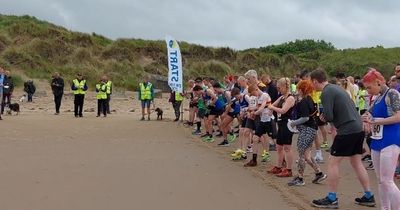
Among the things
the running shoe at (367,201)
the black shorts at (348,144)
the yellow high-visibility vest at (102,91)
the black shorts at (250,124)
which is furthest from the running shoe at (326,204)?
the yellow high-visibility vest at (102,91)

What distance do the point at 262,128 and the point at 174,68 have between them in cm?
1035

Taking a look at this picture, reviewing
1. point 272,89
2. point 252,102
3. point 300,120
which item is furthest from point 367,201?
point 272,89

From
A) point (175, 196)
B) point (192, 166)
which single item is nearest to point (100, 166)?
point (192, 166)

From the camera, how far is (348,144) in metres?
7.78

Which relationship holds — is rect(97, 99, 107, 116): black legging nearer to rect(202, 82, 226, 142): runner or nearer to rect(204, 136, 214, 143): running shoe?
rect(202, 82, 226, 142): runner

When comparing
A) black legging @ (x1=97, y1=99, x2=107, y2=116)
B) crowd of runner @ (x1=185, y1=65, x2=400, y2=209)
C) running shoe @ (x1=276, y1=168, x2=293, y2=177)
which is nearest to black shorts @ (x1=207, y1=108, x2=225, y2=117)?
crowd of runner @ (x1=185, y1=65, x2=400, y2=209)

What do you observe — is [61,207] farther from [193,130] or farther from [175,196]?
[193,130]

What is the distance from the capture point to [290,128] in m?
9.80

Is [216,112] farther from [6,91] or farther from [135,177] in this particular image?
[6,91]

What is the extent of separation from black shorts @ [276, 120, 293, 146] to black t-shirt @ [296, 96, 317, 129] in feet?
1.62

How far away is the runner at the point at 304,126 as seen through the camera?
948 cm

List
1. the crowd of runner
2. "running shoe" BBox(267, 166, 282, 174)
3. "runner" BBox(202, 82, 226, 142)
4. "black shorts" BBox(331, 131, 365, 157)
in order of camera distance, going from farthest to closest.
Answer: "runner" BBox(202, 82, 226, 142), "running shoe" BBox(267, 166, 282, 174), "black shorts" BBox(331, 131, 365, 157), the crowd of runner

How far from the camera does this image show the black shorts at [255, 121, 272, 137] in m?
11.3

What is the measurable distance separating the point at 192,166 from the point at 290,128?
7.67ft
